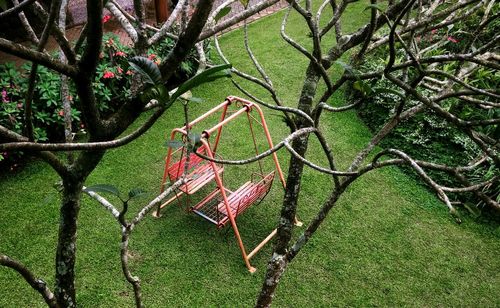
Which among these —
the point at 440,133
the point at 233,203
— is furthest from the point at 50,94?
the point at 440,133

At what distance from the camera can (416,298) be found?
3.56 m

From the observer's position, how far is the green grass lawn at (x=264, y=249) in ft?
11.6

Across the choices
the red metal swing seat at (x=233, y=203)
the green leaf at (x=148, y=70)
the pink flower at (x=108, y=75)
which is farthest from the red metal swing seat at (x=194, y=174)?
the green leaf at (x=148, y=70)

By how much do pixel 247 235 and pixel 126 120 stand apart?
290 cm

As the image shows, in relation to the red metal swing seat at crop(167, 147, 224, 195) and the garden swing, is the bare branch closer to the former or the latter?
the garden swing

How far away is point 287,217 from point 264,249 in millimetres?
1939

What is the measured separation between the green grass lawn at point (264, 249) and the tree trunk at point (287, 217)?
159cm

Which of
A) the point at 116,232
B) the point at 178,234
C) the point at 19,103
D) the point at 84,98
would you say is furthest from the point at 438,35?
the point at 84,98

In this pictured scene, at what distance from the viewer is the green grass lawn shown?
353cm

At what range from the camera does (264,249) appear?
3.91m

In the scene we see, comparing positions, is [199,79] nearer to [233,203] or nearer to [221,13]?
[221,13]

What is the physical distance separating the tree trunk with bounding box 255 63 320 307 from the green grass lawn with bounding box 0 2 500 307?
1589 millimetres

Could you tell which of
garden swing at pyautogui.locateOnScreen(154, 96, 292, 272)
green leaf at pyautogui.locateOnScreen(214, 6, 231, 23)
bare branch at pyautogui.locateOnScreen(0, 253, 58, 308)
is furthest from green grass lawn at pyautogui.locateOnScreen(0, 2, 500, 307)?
green leaf at pyautogui.locateOnScreen(214, 6, 231, 23)

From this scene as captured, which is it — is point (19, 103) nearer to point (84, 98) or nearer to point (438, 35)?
point (84, 98)
